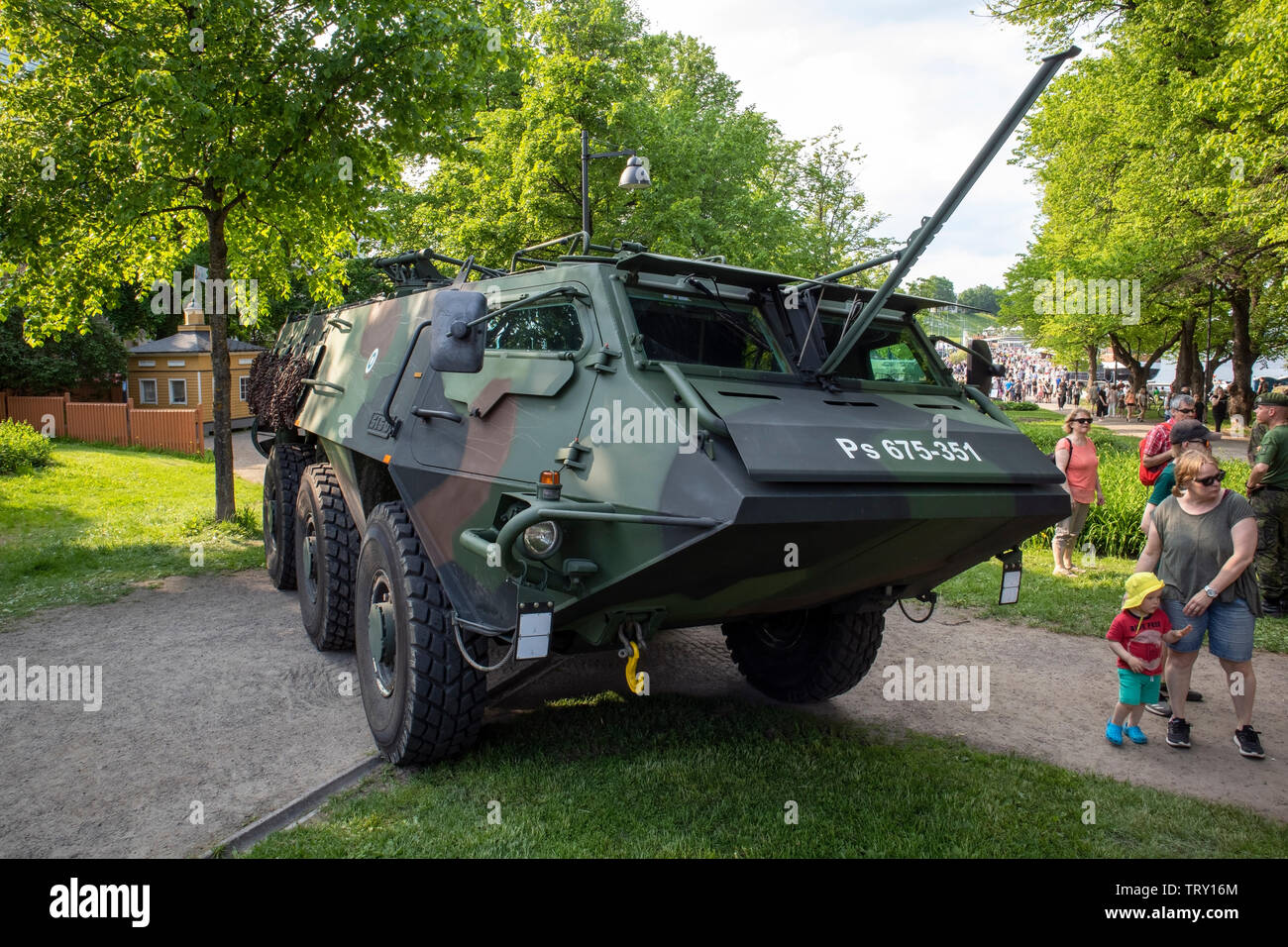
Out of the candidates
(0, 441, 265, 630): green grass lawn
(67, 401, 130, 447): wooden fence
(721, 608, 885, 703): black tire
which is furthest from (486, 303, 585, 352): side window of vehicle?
(67, 401, 130, 447): wooden fence

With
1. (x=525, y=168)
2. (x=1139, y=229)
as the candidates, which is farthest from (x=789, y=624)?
(x=1139, y=229)

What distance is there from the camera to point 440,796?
397 cm

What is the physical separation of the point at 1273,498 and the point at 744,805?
5.45 meters

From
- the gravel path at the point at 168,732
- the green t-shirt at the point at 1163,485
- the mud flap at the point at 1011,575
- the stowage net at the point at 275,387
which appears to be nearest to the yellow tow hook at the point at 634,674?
the gravel path at the point at 168,732

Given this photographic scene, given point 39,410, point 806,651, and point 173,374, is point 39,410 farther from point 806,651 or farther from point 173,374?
point 806,651

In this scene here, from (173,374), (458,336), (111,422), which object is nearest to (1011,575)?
(458,336)

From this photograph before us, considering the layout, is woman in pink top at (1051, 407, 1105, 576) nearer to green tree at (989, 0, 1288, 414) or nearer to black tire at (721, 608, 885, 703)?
black tire at (721, 608, 885, 703)

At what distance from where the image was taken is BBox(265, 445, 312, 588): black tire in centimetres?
751

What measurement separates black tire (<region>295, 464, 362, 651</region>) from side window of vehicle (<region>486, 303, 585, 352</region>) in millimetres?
2004

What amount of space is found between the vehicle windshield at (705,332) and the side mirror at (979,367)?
53.4 inches

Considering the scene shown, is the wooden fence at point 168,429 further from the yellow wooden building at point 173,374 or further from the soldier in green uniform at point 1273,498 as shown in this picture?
the soldier in green uniform at point 1273,498

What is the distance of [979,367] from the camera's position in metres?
5.07

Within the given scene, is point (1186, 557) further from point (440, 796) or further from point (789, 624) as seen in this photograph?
point (440, 796)

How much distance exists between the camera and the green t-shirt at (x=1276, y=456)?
7.02 meters
